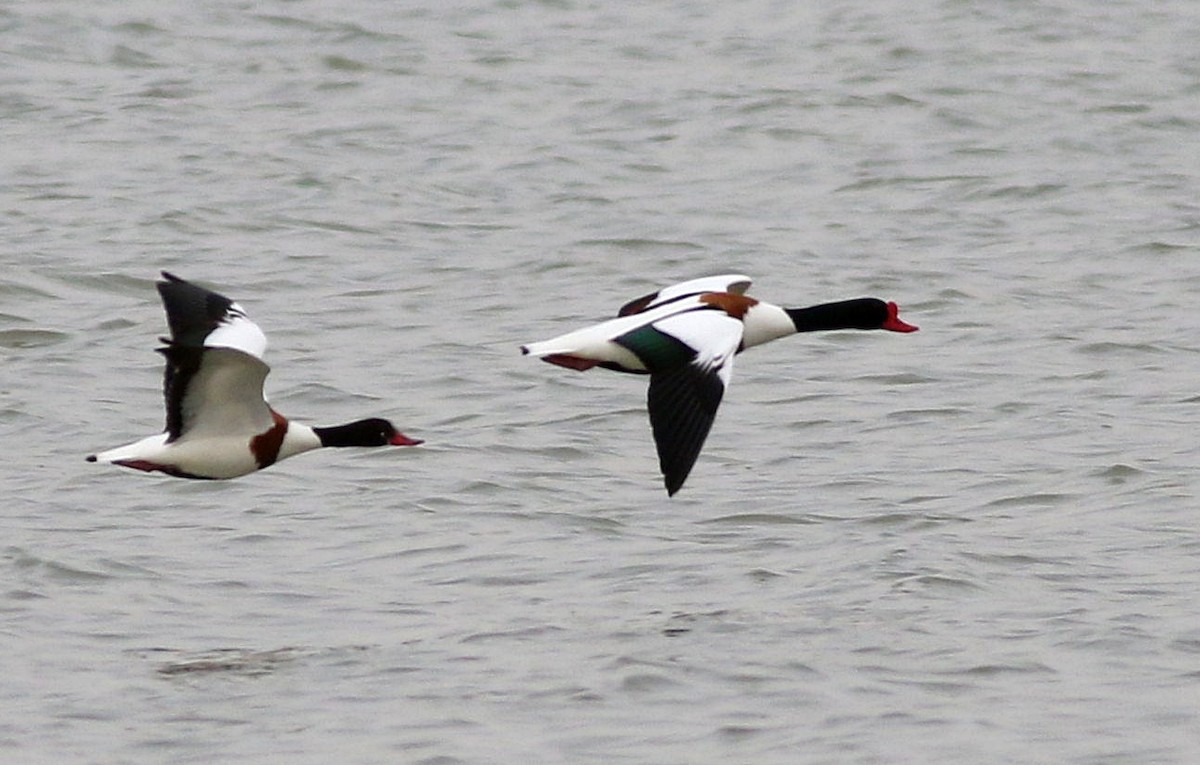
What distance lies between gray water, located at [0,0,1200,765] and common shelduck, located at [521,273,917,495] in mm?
923

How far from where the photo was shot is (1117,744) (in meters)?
8.23

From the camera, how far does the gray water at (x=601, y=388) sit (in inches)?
341

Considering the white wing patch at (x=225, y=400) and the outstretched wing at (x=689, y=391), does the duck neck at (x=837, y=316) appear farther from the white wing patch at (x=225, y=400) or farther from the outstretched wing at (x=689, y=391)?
the white wing patch at (x=225, y=400)

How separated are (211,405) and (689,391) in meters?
1.62

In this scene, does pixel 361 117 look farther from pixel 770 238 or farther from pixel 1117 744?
pixel 1117 744

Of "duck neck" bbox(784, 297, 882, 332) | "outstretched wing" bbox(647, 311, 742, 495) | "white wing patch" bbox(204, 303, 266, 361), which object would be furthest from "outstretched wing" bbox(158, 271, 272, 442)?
"duck neck" bbox(784, 297, 882, 332)

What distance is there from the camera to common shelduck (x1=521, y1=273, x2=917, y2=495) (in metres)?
8.39

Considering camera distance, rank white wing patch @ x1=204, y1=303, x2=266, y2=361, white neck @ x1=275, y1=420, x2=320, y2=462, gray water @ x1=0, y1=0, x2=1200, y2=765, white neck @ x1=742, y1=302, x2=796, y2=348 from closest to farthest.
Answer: white wing patch @ x1=204, y1=303, x2=266, y2=361 < gray water @ x1=0, y1=0, x2=1200, y2=765 < white neck @ x1=275, y1=420, x2=320, y2=462 < white neck @ x1=742, y1=302, x2=796, y2=348

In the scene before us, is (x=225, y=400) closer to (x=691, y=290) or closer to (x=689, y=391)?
(x=689, y=391)

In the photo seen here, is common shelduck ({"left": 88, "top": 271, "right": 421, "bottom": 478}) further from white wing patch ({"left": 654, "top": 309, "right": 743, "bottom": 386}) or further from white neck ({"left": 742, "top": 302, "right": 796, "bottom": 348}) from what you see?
white neck ({"left": 742, "top": 302, "right": 796, "bottom": 348})

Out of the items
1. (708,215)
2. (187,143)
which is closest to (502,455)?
(708,215)

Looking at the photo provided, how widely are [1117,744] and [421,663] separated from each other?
7.75ft

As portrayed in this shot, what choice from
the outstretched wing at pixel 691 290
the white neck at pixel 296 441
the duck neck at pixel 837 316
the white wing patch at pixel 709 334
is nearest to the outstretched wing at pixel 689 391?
the white wing patch at pixel 709 334

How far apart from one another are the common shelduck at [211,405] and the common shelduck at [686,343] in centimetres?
91
